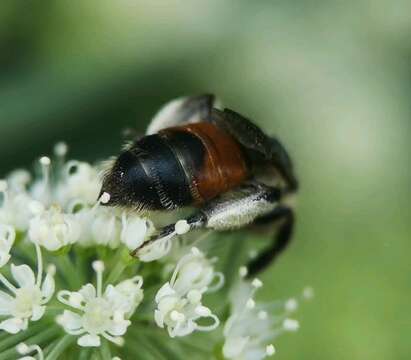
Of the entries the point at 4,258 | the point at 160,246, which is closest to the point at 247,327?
the point at 160,246

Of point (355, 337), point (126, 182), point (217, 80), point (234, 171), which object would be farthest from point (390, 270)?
point (126, 182)

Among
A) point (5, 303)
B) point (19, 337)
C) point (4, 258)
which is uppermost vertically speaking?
point (4, 258)

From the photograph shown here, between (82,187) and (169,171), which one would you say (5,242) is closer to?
(82,187)

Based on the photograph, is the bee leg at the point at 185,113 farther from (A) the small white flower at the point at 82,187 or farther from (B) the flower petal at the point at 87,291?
(B) the flower petal at the point at 87,291

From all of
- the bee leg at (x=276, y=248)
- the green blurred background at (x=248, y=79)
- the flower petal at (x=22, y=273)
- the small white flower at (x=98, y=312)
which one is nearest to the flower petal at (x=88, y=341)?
the small white flower at (x=98, y=312)

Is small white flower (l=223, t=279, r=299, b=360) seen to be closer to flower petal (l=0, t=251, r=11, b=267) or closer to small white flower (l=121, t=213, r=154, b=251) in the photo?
small white flower (l=121, t=213, r=154, b=251)

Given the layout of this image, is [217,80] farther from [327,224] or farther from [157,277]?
[157,277]

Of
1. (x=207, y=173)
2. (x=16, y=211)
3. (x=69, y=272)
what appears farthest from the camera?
(x=16, y=211)

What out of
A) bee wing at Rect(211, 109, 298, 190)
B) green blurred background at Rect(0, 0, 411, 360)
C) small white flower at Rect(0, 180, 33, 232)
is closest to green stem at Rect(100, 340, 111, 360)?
small white flower at Rect(0, 180, 33, 232)
